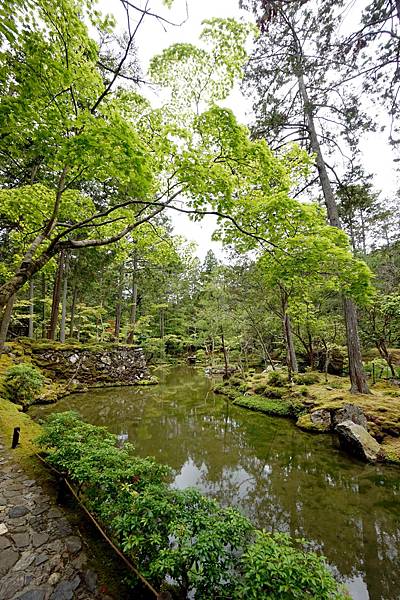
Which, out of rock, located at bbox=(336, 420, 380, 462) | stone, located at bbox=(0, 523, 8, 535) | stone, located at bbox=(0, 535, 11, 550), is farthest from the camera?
rock, located at bbox=(336, 420, 380, 462)

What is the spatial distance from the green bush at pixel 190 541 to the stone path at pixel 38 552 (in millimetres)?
313

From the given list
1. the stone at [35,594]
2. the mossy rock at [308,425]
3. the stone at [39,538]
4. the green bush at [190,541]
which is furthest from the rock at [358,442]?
the stone at [35,594]

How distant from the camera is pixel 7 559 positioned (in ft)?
7.47

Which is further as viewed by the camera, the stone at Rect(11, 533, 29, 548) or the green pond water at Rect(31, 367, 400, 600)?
the green pond water at Rect(31, 367, 400, 600)

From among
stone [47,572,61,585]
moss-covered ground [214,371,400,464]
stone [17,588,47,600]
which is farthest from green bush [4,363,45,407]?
moss-covered ground [214,371,400,464]

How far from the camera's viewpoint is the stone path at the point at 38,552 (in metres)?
2.02

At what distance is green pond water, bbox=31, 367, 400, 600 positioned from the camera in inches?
132

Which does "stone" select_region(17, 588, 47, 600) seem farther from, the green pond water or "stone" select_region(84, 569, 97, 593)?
the green pond water

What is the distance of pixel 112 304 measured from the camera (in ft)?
79.3

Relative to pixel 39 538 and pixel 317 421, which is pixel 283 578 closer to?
pixel 39 538

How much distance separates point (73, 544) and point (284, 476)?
4.08 meters

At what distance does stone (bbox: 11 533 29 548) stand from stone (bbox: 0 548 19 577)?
74 millimetres

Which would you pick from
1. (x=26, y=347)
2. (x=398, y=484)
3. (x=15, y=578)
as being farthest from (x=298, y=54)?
(x=26, y=347)

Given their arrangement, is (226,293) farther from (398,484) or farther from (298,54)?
(398,484)
